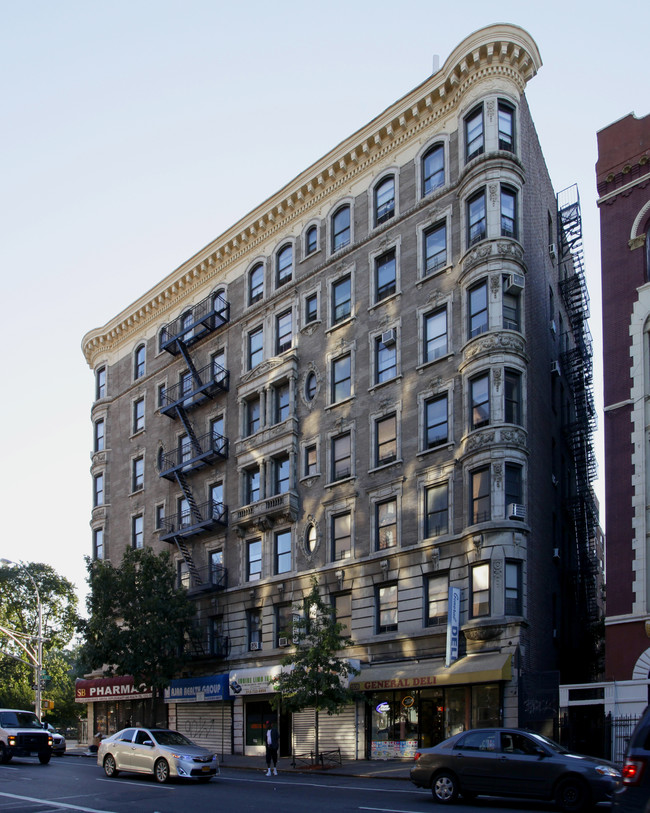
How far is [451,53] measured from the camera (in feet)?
115

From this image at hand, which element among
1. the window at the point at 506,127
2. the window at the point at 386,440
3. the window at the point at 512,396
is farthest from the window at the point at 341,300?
the window at the point at 512,396

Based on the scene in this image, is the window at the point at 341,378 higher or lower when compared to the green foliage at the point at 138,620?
higher

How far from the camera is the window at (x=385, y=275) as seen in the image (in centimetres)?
3644

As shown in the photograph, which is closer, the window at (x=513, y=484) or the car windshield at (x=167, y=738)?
the car windshield at (x=167, y=738)

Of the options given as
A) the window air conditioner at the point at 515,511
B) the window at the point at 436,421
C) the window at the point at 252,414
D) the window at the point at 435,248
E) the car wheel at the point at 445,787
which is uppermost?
the window at the point at 435,248

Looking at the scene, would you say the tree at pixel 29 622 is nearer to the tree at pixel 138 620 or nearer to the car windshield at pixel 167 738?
the tree at pixel 138 620

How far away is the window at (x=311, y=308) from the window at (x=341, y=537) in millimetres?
8989

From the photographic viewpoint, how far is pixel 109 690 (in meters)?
46.9

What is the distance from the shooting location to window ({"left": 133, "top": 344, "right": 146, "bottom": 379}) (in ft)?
173

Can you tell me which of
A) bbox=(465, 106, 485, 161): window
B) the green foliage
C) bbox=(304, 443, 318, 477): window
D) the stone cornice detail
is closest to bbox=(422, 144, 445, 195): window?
the stone cornice detail

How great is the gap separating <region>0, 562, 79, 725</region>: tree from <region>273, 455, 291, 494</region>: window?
3699cm

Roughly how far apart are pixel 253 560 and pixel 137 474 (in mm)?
12966

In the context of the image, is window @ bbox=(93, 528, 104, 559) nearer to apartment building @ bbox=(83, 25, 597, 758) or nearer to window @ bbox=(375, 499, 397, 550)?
apartment building @ bbox=(83, 25, 597, 758)

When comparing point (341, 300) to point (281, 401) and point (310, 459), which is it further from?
point (310, 459)
